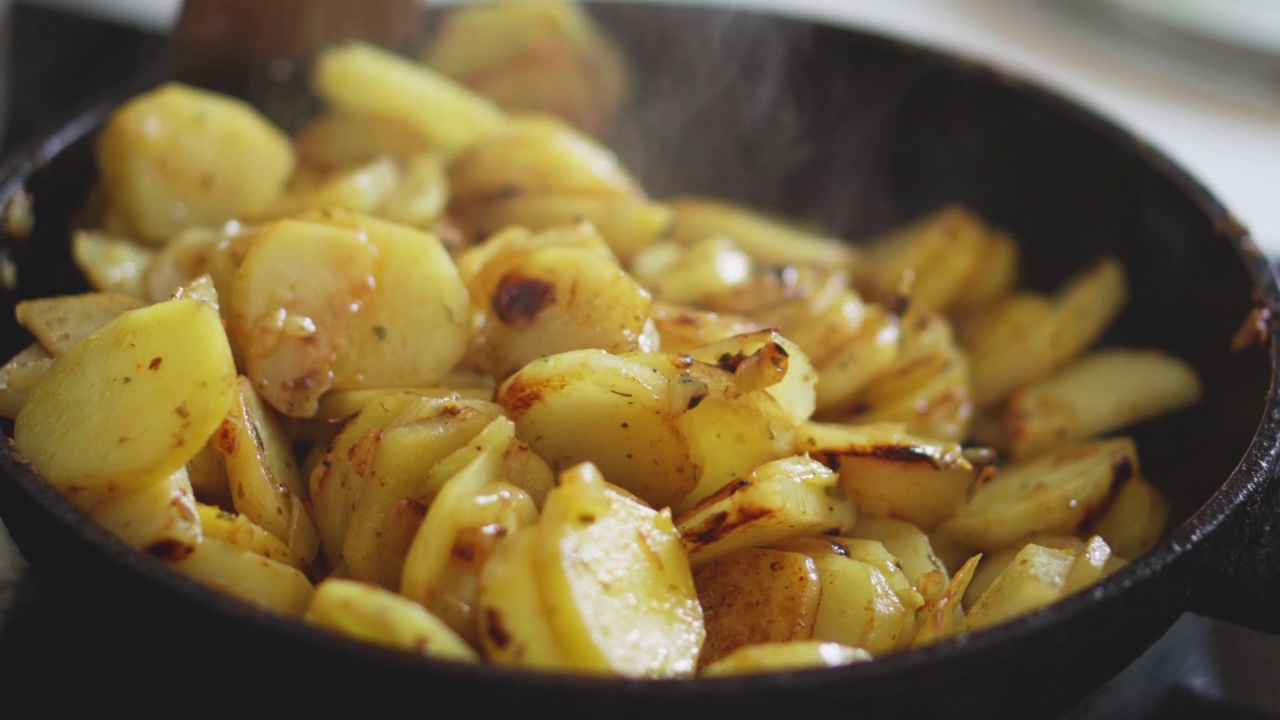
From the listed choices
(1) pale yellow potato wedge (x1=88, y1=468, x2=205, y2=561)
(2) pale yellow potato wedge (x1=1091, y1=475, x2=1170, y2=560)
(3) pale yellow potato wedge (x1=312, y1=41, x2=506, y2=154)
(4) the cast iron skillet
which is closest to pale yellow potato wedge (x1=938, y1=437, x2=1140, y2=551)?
(2) pale yellow potato wedge (x1=1091, y1=475, x2=1170, y2=560)

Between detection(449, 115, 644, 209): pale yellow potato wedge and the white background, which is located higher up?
the white background

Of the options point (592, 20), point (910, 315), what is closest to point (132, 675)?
point (910, 315)

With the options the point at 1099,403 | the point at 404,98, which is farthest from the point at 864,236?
the point at 404,98

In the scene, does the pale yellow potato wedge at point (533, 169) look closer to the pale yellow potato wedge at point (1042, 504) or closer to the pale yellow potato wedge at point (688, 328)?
the pale yellow potato wedge at point (688, 328)

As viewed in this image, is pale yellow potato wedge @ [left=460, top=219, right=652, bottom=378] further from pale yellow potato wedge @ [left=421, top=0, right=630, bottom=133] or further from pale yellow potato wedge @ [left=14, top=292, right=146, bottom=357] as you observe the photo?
pale yellow potato wedge @ [left=421, top=0, right=630, bottom=133]

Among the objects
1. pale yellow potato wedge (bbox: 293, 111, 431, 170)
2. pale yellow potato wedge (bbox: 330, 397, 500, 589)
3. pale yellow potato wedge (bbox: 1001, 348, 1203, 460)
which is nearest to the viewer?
pale yellow potato wedge (bbox: 330, 397, 500, 589)

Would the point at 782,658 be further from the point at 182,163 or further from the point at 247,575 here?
the point at 182,163

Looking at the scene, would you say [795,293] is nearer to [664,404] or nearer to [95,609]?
[664,404]

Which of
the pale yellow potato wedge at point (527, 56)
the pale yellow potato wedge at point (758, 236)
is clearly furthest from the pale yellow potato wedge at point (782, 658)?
the pale yellow potato wedge at point (527, 56)
